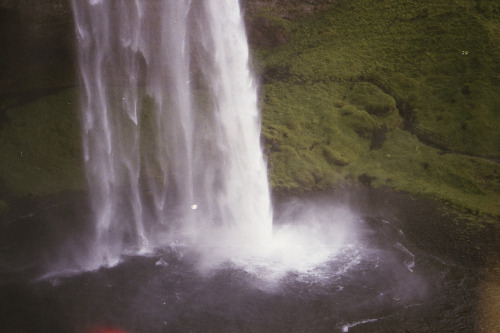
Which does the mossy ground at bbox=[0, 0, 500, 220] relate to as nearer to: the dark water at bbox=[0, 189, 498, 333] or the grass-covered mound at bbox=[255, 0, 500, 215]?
the grass-covered mound at bbox=[255, 0, 500, 215]

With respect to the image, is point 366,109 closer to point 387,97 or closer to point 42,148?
point 387,97

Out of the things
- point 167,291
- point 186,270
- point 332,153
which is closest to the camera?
point 167,291

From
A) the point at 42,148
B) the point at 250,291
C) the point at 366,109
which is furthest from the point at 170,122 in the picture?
the point at 250,291

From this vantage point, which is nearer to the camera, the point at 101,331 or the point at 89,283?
the point at 101,331

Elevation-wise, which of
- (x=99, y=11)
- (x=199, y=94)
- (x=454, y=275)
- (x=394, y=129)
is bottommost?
(x=454, y=275)

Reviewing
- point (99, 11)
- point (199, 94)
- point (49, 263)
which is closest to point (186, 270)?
point (49, 263)

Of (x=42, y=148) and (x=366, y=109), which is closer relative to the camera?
(x=42, y=148)

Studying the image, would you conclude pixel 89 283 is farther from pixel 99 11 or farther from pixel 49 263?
pixel 99 11
